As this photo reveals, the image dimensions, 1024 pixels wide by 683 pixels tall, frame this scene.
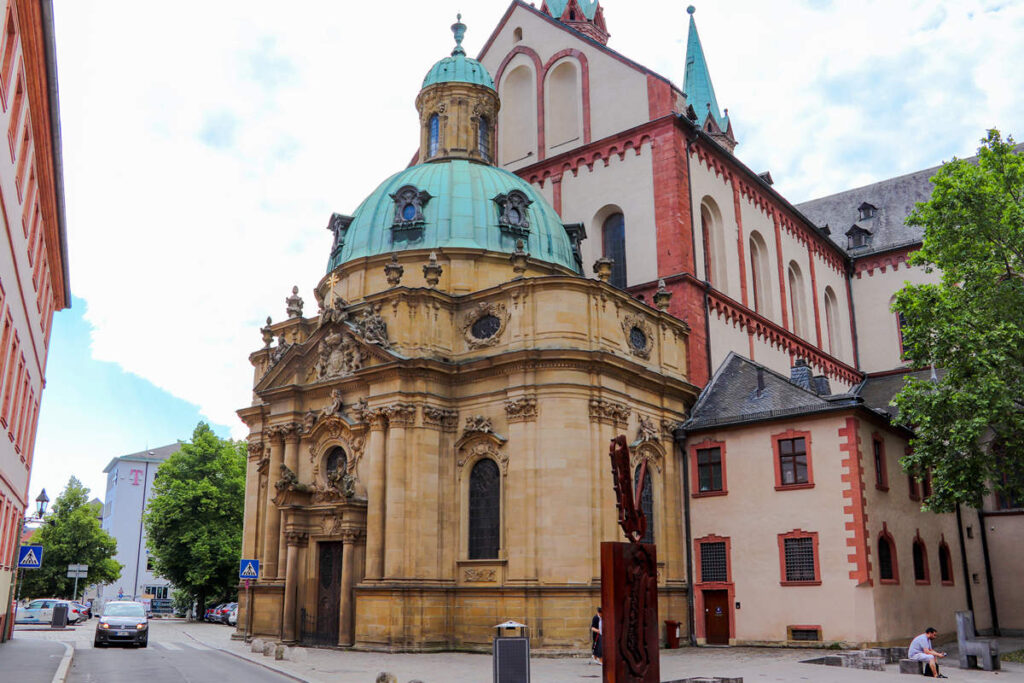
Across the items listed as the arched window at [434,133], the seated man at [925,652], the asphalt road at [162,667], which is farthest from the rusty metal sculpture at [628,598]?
the arched window at [434,133]

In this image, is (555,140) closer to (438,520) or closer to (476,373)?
(476,373)

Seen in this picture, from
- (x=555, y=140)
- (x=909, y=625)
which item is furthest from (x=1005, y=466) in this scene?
(x=555, y=140)

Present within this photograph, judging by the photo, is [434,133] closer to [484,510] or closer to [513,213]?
[513,213]

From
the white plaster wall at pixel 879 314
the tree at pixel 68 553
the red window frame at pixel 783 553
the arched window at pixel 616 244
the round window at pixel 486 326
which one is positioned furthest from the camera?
the tree at pixel 68 553

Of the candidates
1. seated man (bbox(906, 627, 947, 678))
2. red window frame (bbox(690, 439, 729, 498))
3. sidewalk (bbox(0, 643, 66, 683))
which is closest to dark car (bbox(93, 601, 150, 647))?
sidewalk (bbox(0, 643, 66, 683))

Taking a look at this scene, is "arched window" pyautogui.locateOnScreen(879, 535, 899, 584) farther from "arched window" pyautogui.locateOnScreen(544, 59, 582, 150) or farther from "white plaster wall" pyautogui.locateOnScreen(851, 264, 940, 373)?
"white plaster wall" pyautogui.locateOnScreen(851, 264, 940, 373)

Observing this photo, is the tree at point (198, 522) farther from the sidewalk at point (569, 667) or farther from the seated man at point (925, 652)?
the seated man at point (925, 652)

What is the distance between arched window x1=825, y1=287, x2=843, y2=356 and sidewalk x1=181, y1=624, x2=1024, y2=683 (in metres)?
23.0

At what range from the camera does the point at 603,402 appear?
1169 inches

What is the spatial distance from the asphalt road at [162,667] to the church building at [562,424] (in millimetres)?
4431

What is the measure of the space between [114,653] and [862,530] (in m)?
22.6

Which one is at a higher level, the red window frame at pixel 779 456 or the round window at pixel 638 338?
the round window at pixel 638 338

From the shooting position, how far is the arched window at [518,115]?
141 feet

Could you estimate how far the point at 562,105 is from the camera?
42062 mm
